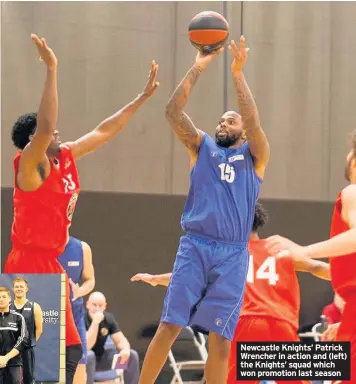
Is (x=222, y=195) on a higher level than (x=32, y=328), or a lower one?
higher

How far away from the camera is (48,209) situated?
5660mm

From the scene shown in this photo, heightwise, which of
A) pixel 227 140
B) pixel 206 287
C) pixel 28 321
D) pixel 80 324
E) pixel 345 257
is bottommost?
pixel 80 324

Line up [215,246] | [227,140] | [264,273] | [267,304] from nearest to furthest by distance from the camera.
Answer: [215,246] → [227,140] → [267,304] → [264,273]

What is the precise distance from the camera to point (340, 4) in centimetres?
936

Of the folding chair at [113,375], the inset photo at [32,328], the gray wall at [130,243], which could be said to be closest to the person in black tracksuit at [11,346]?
the inset photo at [32,328]

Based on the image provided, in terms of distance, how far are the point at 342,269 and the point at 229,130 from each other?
1.05 meters

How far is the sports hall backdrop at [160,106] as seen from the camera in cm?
840

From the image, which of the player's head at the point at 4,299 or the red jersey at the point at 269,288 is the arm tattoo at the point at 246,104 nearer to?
the red jersey at the point at 269,288

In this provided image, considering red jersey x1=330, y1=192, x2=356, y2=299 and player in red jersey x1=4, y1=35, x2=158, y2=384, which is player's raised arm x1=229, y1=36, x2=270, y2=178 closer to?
red jersey x1=330, y1=192, x2=356, y2=299

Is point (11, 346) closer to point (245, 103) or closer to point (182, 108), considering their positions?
point (182, 108)

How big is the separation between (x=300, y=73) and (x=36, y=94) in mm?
2775

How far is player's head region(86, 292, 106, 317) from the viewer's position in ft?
27.1

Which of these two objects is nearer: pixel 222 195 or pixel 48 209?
pixel 222 195

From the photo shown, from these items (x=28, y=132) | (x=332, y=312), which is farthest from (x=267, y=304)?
(x=332, y=312)
